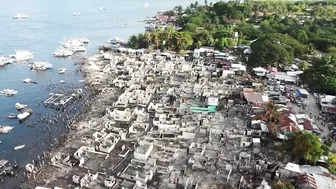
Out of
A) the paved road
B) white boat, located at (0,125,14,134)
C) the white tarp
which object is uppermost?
the white tarp

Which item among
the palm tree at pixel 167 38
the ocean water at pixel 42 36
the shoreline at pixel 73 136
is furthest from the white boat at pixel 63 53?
the palm tree at pixel 167 38

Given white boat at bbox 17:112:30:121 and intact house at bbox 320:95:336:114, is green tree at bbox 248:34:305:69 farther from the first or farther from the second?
white boat at bbox 17:112:30:121

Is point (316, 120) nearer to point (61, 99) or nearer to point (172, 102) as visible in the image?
point (172, 102)

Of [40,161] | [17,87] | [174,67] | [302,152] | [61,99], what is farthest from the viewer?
[174,67]

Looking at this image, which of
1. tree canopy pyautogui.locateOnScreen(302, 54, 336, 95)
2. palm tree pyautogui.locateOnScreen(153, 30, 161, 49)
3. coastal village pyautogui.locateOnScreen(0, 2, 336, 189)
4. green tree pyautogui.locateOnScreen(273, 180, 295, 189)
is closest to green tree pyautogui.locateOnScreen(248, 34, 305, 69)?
coastal village pyautogui.locateOnScreen(0, 2, 336, 189)

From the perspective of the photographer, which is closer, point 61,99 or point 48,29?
point 61,99

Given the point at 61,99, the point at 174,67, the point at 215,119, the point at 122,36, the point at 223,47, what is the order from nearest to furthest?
the point at 215,119 < the point at 61,99 < the point at 174,67 < the point at 223,47 < the point at 122,36

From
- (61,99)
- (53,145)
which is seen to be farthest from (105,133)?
(61,99)
